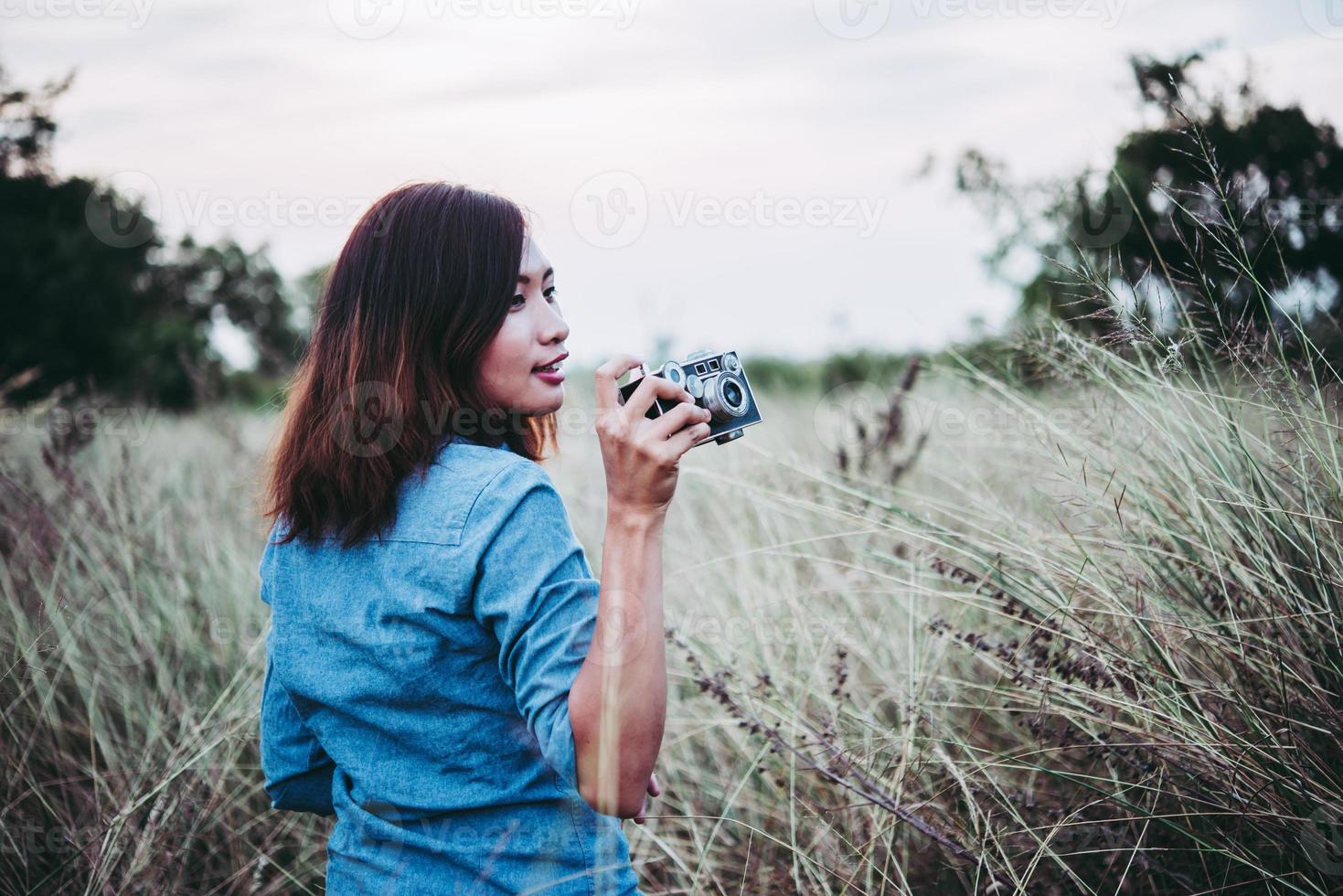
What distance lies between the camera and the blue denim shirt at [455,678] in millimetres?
1052

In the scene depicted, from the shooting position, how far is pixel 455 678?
112 centimetres

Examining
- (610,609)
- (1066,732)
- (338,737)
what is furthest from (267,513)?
(1066,732)

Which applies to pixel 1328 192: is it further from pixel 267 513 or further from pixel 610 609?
pixel 267 513

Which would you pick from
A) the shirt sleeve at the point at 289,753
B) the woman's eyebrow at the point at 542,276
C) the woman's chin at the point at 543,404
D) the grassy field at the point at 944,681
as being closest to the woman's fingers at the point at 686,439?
the woman's chin at the point at 543,404

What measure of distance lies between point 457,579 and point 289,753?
0.69 meters

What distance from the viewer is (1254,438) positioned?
5.65 ft

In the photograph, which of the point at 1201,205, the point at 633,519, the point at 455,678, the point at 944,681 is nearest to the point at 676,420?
the point at 633,519

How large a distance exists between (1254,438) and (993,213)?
3.32 metres

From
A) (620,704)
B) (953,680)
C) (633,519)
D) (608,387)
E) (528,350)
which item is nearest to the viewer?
(620,704)

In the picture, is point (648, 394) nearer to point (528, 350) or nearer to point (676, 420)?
point (676, 420)

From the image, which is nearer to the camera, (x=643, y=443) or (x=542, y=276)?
(x=643, y=443)

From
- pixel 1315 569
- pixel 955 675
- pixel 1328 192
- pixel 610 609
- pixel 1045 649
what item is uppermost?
pixel 1328 192

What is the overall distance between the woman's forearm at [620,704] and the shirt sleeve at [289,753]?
71 centimetres

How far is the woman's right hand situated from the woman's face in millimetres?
206
